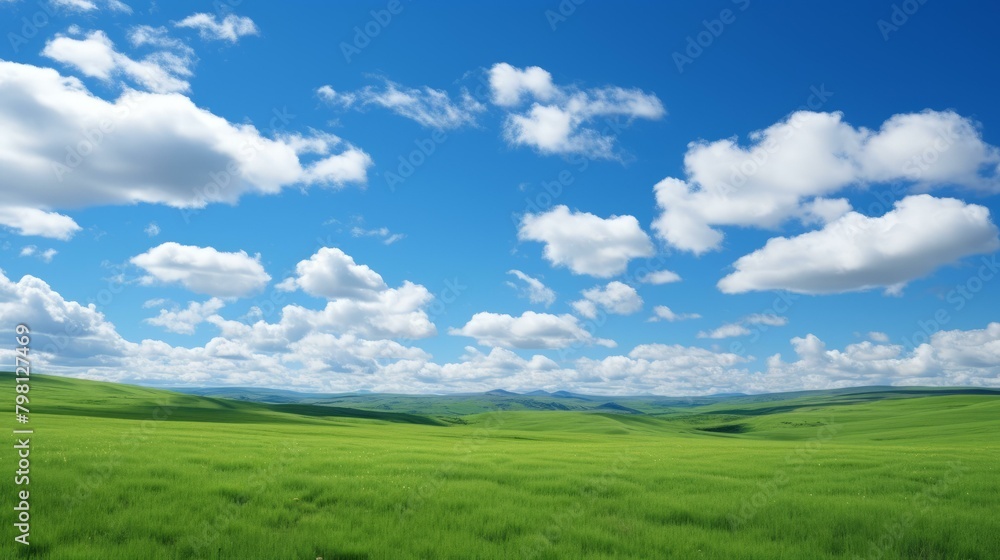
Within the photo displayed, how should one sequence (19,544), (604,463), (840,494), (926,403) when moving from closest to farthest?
(19,544), (840,494), (604,463), (926,403)

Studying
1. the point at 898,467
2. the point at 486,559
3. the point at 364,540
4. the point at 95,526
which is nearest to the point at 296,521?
the point at 364,540

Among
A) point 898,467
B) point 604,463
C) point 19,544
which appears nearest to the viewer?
point 19,544

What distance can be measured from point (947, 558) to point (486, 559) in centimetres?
898

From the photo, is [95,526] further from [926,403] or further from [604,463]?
[926,403]

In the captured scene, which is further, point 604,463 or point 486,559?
point 604,463

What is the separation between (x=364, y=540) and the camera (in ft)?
36.8

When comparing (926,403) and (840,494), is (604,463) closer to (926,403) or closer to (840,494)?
(840,494)

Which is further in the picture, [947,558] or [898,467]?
[898,467]

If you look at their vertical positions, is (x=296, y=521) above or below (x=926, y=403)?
above

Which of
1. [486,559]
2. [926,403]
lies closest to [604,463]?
[486,559]

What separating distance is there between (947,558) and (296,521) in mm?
13092

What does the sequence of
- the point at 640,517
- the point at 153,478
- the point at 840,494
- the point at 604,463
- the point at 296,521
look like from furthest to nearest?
the point at 604,463, the point at 840,494, the point at 153,478, the point at 640,517, the point at 296,521

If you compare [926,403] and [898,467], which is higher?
[898,467]

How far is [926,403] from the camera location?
158 m
